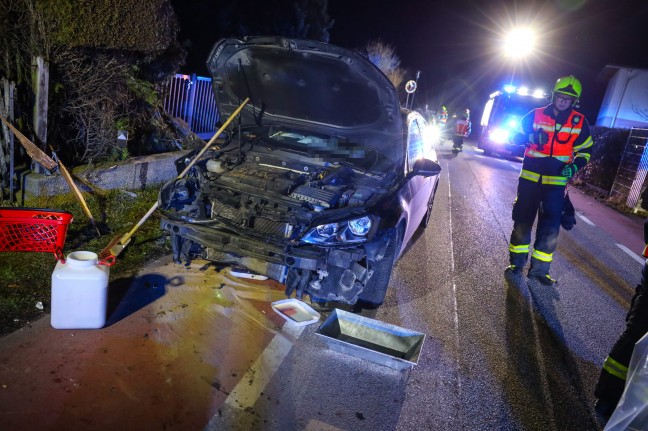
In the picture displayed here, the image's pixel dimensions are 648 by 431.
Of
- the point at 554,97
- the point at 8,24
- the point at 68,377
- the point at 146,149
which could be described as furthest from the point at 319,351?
the point at 146,149

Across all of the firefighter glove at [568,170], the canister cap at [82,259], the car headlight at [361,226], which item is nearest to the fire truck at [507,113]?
the firefighter glove at [568,170]

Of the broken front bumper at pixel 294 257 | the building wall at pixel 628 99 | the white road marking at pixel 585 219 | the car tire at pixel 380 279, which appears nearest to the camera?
the broken front bumper at pixel 294 257

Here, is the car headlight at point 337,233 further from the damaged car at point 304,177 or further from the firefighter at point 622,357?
the firefighter at point 622,357

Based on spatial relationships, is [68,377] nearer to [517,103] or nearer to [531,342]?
[531,342]

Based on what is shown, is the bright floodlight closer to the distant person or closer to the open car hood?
the distant person

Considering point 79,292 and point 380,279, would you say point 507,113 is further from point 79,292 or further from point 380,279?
point 79,292

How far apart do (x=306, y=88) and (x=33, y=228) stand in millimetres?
2606

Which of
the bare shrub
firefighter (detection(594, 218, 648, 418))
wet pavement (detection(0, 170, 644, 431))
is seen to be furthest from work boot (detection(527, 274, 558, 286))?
the bare shrub

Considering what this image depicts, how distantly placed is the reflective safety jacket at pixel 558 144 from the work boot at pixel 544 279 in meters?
1.10

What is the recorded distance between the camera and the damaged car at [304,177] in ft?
10.7

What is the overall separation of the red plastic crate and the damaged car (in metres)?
0.76

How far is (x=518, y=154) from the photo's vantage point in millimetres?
18156

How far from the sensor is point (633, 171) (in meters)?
11.2

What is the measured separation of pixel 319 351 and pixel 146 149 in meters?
5.13
